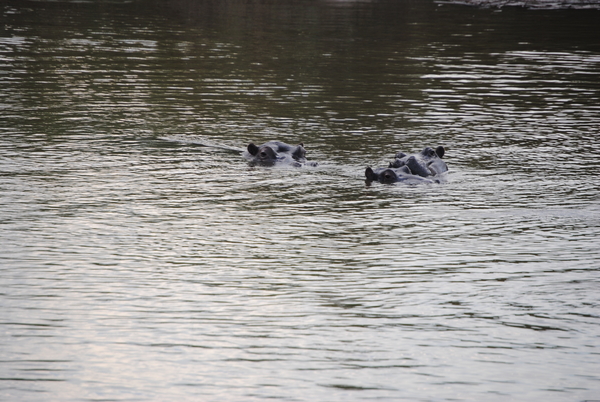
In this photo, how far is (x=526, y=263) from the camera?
352 inches

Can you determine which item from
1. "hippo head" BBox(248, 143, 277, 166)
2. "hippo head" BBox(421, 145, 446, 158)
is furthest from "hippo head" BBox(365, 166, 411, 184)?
"hippo head" BBox(248, 143, 277, 166)

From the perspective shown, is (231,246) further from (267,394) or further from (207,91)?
(207,91)

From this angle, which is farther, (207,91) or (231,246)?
(207,91)

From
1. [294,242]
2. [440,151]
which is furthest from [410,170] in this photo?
[294,242]

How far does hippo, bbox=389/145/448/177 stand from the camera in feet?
42.0

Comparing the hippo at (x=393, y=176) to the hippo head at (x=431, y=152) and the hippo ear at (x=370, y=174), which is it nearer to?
the hippo ear at (x=370, y=174)

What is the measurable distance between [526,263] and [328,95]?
12.3m

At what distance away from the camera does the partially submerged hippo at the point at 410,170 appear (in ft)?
41.2

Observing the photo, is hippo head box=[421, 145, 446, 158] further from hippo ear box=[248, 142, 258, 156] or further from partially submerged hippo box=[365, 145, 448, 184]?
hippo ear box=[248, 142, 258, 156]

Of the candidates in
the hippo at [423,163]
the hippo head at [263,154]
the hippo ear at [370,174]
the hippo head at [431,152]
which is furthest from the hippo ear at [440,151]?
the hippo head at [263,154]

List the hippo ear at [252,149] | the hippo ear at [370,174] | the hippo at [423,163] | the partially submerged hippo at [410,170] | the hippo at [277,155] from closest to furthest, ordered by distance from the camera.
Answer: the hippo ear at [370,174] → the partially submerged hippo at [410,170] → the hippo at [423,163] → the hippo at [277,155] → the hippo ear at [252,149]

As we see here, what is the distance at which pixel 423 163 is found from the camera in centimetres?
1290

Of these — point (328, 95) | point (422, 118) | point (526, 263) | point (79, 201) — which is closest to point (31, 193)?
point (79, 201)

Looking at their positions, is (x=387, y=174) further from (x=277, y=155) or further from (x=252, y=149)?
(x=252, y=149)
